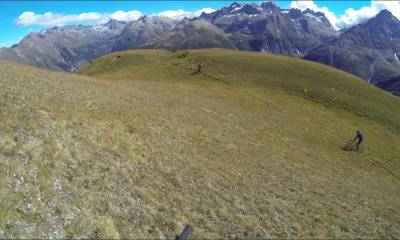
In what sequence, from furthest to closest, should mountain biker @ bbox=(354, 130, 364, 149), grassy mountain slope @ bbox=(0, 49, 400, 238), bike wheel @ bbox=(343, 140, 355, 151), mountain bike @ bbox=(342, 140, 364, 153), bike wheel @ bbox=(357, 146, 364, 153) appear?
bike wheel @ bbox=(357, 146, 364, 153), mountain biker @ bbox=(354, 130, 364, 149), mountain bike @ bbox=(342, 140, 364, 153), bike wheel @ bbox=(343, 140, 355, 151), grassy mountain slope @ bbox=(0, 49, 400, 238)

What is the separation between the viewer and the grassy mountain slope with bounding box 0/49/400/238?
18562 mm

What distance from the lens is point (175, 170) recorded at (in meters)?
27.0

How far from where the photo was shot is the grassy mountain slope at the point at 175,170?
18.6 metres

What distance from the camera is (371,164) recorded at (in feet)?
147

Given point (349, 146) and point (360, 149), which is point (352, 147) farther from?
point (360, 149)

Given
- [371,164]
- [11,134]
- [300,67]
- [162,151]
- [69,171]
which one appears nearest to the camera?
[69,171]

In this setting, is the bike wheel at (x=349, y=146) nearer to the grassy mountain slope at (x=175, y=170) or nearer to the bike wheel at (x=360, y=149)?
the bike wheel at (x=360, y=149)

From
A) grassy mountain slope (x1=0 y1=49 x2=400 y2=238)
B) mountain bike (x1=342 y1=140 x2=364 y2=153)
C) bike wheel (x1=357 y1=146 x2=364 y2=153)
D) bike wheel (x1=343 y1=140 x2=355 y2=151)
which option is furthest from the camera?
bike wheel (x1=357 y1=146 x2=364 y2=153)

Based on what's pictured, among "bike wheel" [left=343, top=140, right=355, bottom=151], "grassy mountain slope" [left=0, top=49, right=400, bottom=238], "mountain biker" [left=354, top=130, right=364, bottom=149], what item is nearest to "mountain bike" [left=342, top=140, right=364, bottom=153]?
"bike wheel" [left=343, top=140, right=355, bottom=151]

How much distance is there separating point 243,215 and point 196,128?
1792 cm

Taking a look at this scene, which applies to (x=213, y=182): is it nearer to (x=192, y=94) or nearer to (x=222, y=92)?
(x=192, y=94)

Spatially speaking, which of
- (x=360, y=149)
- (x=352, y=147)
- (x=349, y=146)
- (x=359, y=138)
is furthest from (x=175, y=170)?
(x=360, y=149)

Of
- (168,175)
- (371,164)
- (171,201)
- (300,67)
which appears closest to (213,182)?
(168,175)

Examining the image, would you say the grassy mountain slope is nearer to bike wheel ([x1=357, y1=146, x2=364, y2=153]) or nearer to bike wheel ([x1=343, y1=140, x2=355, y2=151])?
bike wheel ([x1=357, y1=146, x2=364, y2=153])
